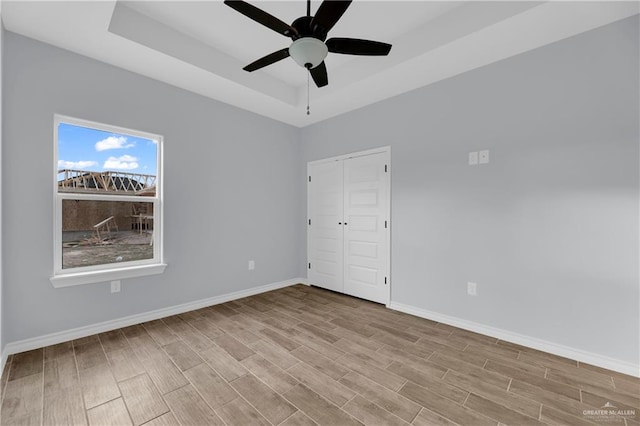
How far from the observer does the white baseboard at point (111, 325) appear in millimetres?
2305

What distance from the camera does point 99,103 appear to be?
8.91 ft

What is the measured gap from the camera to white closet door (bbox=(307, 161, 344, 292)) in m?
4.13

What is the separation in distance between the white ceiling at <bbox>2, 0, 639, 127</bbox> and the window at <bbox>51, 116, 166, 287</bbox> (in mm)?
766

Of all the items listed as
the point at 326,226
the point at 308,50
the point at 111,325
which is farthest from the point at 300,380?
the point at 326,226

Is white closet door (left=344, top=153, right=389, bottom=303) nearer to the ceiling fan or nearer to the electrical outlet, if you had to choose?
the electrical outlet

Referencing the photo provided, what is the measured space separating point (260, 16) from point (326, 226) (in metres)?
3.02

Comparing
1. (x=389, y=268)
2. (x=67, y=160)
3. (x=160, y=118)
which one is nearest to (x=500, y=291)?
(x=389, y=268)

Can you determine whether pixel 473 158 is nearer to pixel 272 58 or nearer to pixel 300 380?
pixel 272 58

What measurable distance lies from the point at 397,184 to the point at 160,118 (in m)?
2.92

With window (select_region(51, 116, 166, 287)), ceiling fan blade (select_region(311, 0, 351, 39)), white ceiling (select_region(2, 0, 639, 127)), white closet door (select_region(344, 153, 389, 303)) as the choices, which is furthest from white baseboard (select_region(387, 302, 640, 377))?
window (select_region(51, 116, 166, 287))

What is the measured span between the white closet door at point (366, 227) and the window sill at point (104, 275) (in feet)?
7.93

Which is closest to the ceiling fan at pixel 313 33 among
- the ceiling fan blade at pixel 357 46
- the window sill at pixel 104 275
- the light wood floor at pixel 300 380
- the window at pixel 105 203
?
the ceiling fan blade at pixel 357 46

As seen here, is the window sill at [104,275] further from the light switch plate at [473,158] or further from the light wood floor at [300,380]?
the light switch plate at [473,158]

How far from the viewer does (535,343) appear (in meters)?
2.45
